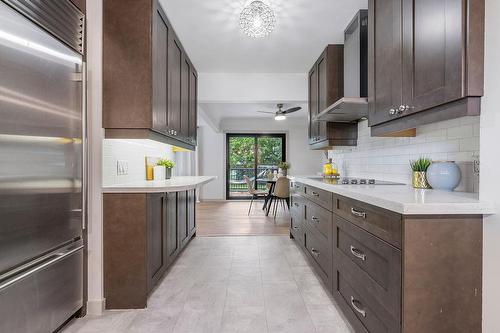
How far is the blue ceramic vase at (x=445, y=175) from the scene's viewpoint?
1718mm

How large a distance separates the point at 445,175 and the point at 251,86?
3411 mm

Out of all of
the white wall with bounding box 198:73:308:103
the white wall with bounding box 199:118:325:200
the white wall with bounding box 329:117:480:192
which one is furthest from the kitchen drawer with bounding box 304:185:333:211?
the white wall with bounding box 199:118:325:200

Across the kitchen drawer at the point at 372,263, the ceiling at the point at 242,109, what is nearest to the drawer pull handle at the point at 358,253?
the kitchen drawer at the point at 372,263

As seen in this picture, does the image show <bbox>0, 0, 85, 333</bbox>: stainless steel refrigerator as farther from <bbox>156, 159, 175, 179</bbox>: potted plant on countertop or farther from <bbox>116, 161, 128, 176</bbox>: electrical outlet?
<bbox>156, 159, 175, 179</bbox>: potted plant on countertop

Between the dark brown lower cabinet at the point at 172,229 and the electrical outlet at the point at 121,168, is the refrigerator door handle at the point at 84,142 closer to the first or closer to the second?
the electrical outlet at the point at 121,168

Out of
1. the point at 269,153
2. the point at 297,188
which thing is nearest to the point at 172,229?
the point at 297,188

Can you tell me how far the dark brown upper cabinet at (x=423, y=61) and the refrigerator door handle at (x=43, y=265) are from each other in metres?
2.16

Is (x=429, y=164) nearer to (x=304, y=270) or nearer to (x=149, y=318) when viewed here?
(x=304, y=270)

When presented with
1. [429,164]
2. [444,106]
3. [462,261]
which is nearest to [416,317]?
A: [462,261]

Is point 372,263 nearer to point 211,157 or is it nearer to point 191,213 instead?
point 191,213

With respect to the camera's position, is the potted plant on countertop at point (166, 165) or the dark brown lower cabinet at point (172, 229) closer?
the dark brown lower cabinet at point (172, 229)

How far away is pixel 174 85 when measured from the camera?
9.71 ft

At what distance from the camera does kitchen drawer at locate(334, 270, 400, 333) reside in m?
1.37

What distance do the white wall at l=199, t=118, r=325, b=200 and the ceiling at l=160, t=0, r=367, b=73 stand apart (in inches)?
168
